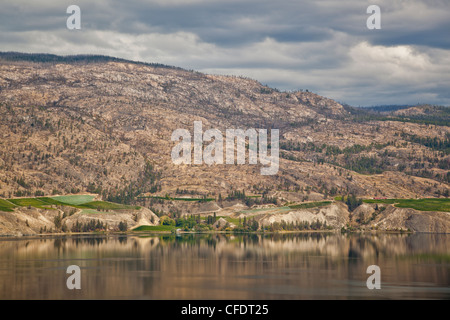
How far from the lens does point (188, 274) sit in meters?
148
